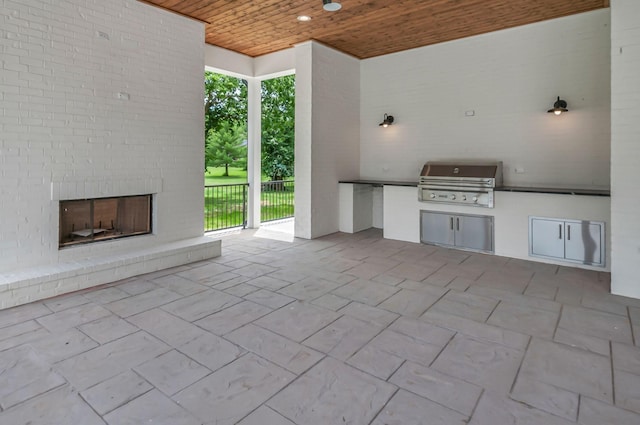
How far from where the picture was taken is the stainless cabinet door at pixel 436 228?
5555mm

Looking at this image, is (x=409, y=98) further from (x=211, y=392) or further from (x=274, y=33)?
(x=211, y=392)

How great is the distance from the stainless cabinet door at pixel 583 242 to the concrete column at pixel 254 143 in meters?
4.94

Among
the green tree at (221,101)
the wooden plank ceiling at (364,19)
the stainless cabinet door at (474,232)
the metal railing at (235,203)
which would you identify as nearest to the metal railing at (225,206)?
the metal railing at (235,203)

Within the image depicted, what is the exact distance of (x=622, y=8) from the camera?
3.46 meters

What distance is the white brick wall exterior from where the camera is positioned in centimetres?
352

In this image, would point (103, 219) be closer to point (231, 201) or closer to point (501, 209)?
point (231, 201)

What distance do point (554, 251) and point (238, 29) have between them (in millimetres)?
5076

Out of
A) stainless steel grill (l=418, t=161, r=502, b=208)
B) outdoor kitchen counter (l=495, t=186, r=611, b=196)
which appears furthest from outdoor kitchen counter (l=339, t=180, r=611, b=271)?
stainless steel grill (l=418, t=161, r=502, b=208)

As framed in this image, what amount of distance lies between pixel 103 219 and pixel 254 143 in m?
3.34

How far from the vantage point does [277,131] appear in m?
10.8

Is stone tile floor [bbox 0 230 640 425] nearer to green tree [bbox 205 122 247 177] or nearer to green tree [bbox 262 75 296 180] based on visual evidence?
green tree [bbox 205 122 247 177]

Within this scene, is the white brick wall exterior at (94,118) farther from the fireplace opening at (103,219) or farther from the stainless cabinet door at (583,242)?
the stainless cabinet door at (583,242)

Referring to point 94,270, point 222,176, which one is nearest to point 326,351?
point 94,270

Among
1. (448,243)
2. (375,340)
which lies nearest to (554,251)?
(448,243)
